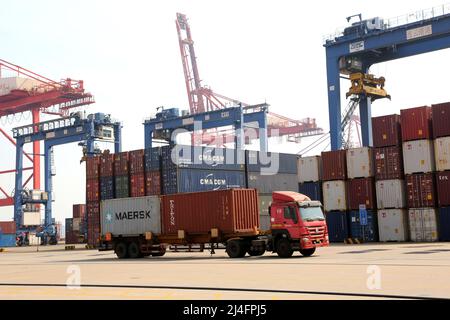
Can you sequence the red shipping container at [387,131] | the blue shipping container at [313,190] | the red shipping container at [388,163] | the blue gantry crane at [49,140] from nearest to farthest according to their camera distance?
the red shipping container at [388,163] < the red shipping container at [387,131] < the blue shipping container at [313,190] < the blue gantry crane at [49,140]

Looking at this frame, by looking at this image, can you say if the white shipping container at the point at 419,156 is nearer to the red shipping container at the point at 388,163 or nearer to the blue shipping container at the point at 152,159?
the red shipping container at the point at 388,163

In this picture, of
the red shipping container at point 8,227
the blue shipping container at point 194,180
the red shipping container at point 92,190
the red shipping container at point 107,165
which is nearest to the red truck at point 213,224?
the blue shipping container at point 194,180

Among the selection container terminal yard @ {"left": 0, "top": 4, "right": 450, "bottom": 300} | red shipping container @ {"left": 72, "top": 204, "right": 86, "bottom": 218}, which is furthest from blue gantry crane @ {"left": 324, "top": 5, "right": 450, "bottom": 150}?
red shipping container @ {"left": 72, "top": 204, "right": 86, "bottom": 218}

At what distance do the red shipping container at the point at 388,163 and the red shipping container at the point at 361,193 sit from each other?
922 mm

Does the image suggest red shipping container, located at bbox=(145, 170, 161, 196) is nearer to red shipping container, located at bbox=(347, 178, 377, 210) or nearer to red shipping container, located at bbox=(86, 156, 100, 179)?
red shipping container, located at bbox=(86, 156, 100, 179)

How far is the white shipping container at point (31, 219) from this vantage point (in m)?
76.1

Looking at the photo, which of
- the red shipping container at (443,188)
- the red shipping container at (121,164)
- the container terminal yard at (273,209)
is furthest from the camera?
the red shipping container at (121,164)

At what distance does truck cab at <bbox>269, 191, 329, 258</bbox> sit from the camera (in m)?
24.3

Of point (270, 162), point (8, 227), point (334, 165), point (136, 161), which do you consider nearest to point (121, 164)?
point (136, 161)

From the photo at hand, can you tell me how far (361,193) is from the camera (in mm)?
38781

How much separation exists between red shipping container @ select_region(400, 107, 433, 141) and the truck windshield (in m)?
13.8

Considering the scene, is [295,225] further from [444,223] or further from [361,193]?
[361,193]

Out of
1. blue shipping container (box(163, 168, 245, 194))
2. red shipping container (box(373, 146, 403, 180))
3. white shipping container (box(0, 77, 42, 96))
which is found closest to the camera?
red shipping container (box(373, 146, 403, 180))

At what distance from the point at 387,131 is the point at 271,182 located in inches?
531
